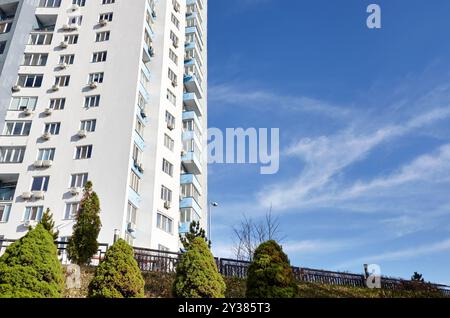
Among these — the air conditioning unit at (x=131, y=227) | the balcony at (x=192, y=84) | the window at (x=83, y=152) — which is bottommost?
the air conditioning unit at (x=131, y=227)

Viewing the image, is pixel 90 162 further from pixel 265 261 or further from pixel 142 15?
pixel 265 261

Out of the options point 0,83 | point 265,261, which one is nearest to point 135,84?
point 0,83

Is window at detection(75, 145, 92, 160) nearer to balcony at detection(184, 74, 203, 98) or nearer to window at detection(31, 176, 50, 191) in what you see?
window at detection(31, 176, 50, 191)

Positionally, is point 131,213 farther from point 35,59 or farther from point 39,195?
point 35,59

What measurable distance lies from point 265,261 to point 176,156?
23.2m

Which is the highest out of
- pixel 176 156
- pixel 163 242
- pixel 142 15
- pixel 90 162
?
pixel 142 15

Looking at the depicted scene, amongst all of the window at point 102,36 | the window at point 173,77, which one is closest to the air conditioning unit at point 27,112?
the window at point 102,36

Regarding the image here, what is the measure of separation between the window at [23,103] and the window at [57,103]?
1633mm

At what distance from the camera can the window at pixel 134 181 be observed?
29647mm

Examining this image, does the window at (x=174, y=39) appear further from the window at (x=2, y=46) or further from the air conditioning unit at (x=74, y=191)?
the air conditioning unit at (x=74, y=191)

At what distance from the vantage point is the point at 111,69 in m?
34.1

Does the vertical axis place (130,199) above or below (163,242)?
above

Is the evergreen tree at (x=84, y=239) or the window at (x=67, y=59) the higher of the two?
the window at (x=67, y=59)

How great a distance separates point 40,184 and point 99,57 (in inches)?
508
